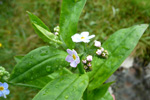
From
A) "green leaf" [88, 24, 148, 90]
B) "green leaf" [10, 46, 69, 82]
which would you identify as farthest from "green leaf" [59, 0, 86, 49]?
"green leaf" [88, 24, 148, 90]

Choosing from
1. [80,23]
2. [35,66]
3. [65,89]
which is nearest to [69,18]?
[35,66]

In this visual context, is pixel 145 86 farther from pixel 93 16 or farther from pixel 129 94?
pixel 93 16

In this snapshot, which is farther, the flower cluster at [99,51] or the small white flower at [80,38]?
the flower cluster at [99,51]

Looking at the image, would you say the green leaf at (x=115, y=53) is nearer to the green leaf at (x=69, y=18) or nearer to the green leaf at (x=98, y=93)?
the green leaf at (x=98, y=93)

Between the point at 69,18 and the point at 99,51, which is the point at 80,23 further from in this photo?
the point at 99,51

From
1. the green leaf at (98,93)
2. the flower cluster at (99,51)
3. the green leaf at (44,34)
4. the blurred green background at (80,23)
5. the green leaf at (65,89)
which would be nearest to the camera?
the green leaf at (44,34)

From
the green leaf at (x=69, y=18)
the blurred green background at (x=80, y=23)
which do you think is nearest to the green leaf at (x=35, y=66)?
the green leaf at (x=69, y=18)
